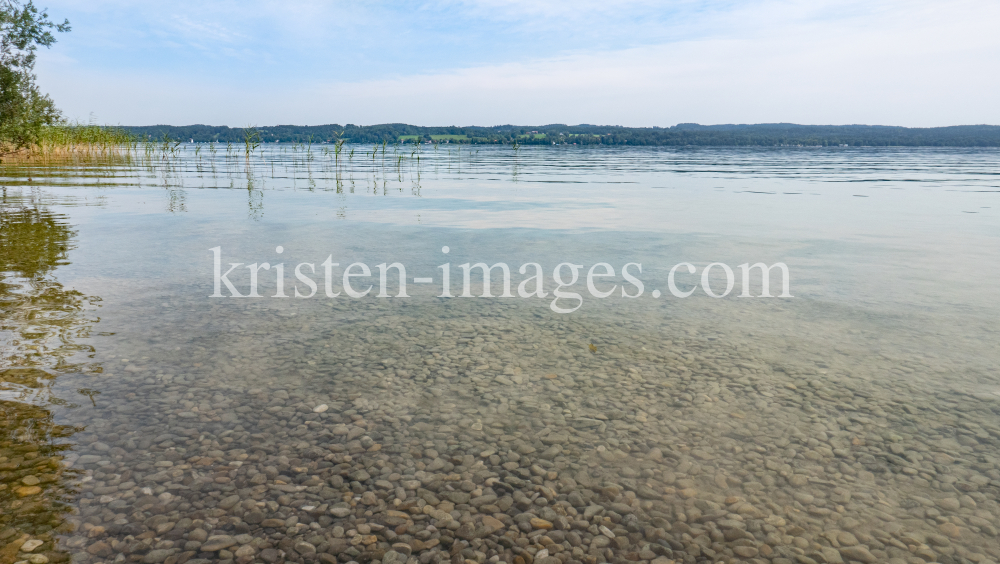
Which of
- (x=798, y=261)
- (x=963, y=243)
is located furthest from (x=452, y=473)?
(x=963, y=243)

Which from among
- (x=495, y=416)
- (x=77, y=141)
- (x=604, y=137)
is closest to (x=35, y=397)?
(x=495, y=416)

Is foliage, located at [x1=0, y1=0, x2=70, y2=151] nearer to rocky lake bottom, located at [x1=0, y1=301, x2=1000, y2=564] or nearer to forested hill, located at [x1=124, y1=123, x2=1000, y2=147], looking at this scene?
rocky lake bottom, located at [x1=0, y1=301, x2=1000, y2=564]

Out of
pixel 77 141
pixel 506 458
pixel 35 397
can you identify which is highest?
pixel 77 141

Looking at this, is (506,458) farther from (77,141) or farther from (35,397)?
(77,141)

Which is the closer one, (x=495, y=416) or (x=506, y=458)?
(x=506, y=458)

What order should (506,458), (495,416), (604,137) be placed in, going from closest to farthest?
1. (506,458)
2. (495,416)
3. (604,137)

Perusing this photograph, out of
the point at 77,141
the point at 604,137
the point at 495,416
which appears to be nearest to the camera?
the point at 495,416

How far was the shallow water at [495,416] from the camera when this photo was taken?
4059 millimetres

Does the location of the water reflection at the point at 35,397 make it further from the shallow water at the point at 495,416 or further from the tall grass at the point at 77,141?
the tall grass at the point at 77,141

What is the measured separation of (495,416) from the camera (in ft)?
18.9

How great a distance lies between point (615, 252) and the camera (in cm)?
1437

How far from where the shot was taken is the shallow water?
406 cm

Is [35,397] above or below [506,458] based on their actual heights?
above

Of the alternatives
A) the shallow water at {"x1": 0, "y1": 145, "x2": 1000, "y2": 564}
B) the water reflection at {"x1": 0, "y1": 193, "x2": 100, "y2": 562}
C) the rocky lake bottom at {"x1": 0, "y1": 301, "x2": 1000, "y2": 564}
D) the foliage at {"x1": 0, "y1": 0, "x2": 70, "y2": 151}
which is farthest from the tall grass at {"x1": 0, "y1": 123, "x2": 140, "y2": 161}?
the rocky lake bottom at {"x1": 0, "y1": 301, "x2": 1000, "y2": 564}
